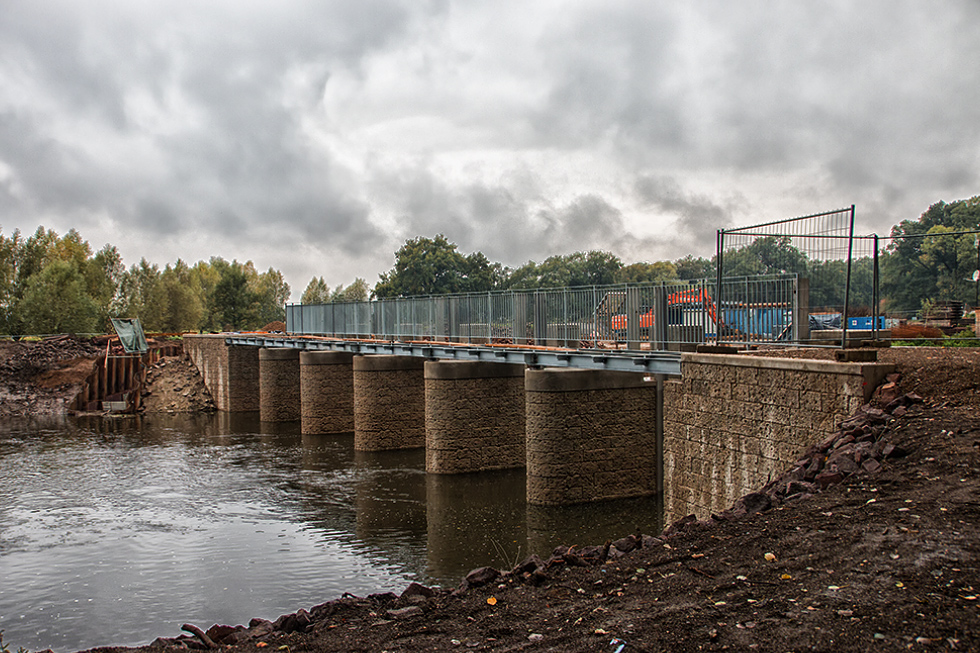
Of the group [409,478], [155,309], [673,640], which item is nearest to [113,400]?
[409,478]

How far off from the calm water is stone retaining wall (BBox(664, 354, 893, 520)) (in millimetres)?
4887

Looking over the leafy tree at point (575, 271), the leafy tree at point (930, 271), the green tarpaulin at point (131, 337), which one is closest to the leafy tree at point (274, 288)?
the leafy tree at point (575, 271)

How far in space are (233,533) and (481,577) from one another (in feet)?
43.1

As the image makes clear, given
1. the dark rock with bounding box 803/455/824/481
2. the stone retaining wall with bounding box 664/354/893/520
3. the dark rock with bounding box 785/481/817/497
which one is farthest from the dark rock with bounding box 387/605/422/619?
the stone retaining wall with bounding box 664/354/893/520

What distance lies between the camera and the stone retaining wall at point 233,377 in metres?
48.4

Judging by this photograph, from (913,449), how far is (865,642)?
4.10 meters

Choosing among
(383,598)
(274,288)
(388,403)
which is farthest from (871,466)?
(274,288)

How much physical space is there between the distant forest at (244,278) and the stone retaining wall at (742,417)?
138 ft

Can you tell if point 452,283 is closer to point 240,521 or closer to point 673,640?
point 240,521

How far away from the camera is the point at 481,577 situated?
355 inches

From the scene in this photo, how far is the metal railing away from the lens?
14031 mm

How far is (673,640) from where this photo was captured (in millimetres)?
6277

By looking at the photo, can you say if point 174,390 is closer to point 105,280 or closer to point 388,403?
point 388,403

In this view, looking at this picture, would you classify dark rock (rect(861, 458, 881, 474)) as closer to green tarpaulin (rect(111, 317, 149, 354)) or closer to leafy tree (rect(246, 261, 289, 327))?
green tarpaulin (rect(111, 317, 149, 354))
